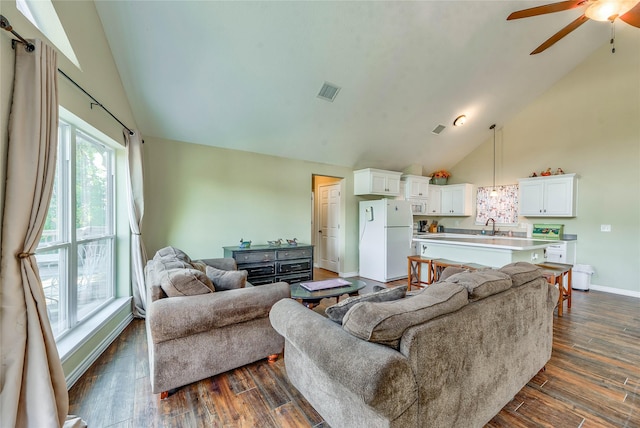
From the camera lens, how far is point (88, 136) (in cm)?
245

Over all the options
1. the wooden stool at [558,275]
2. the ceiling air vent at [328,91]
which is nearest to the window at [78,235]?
the ceiling air vent at [328,91]

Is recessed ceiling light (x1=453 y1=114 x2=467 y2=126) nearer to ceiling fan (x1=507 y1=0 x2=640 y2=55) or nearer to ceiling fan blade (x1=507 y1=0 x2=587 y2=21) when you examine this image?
ceiling fan (x1=507 y1=0 x2=640 y2=55)

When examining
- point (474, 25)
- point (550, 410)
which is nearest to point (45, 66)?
point (550, 410)

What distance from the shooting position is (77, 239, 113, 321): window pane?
7.85 feet

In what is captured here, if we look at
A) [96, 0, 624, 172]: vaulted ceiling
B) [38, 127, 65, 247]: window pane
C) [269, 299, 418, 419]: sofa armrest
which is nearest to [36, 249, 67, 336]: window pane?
[38, 127, 65, 247]: window pane

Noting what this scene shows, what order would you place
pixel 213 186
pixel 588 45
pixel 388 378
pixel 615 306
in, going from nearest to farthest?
pixel 388 378 < pixel 615 306 < pixel 213 186 < pixel 588 45

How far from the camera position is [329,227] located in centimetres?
583

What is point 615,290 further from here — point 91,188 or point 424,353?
point 91,188

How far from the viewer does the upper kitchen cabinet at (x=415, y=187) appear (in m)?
5.78

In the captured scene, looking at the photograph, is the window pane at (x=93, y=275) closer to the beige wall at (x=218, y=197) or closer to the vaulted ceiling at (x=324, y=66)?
the beige wall at (x=218, y=197)

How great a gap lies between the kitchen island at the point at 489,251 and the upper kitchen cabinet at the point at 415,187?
1.82 metres

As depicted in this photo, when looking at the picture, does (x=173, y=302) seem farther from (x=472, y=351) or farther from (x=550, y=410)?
(x=550, y=410)

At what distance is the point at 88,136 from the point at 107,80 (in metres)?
0.56

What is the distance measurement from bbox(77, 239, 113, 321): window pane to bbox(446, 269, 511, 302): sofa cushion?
10.2 feet
